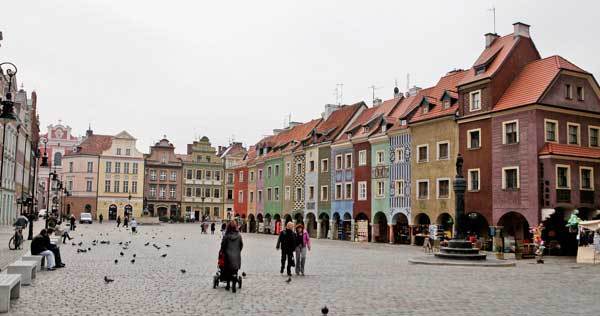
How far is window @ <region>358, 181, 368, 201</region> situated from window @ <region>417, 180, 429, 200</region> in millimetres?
6727

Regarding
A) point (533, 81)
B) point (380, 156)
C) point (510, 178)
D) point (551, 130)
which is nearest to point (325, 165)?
point (380, 156)

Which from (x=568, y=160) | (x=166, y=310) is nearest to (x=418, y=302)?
(x=166, y=310)

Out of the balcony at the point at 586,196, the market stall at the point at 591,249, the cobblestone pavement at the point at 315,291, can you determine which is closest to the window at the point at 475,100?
the balcony at the point at 586,196

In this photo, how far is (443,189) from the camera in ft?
129

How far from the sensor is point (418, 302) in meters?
13.2

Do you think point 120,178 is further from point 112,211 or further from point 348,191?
point 348,191

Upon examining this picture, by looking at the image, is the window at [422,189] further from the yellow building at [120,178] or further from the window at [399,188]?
the yellow building at [120,178]

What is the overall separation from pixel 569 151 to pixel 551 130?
152 cm

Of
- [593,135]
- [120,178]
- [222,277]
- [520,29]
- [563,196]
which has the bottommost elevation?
[222,277]

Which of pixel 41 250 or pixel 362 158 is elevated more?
pixel 362 158

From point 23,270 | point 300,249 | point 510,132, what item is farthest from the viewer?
point 510,132

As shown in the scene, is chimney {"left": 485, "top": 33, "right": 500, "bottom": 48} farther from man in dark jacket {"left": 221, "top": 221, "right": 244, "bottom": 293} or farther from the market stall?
man in dark jacket {"left": 221, "top": 221, "right": 244, "bottom": 293}

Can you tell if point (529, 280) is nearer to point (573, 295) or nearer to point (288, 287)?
point (573, 295)

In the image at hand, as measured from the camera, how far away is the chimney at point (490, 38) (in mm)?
40250
